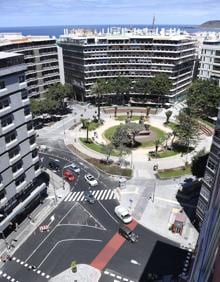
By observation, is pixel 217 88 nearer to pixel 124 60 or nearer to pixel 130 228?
pixel 124 60

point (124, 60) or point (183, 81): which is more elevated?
point (124, 60)

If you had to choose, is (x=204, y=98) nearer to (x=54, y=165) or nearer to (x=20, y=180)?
(x=54, y=165)

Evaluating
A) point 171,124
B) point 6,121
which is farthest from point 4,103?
point 171,124

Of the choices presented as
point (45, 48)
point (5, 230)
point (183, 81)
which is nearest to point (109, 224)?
point (5, 230)

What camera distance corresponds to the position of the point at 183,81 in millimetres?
142875

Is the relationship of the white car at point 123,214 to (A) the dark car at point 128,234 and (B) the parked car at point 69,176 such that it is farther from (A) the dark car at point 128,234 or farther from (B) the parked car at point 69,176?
(B) the parked car at point 69,176

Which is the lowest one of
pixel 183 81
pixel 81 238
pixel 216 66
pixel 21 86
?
pixel 81 238

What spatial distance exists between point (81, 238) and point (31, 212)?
1493 centimetres

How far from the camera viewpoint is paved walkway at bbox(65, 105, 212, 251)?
2340 inches

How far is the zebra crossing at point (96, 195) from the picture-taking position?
70062mm

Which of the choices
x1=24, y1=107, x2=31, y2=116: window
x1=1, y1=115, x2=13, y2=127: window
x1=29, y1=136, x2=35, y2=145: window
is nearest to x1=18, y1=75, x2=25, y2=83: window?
x1=24, y1=107, x2=31, y2=116: window

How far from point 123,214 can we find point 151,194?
1253cm

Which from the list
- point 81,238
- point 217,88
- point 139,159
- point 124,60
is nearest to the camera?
point 81,238

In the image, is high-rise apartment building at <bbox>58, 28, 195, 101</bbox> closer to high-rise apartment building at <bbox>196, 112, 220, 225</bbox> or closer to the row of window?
the row of window
